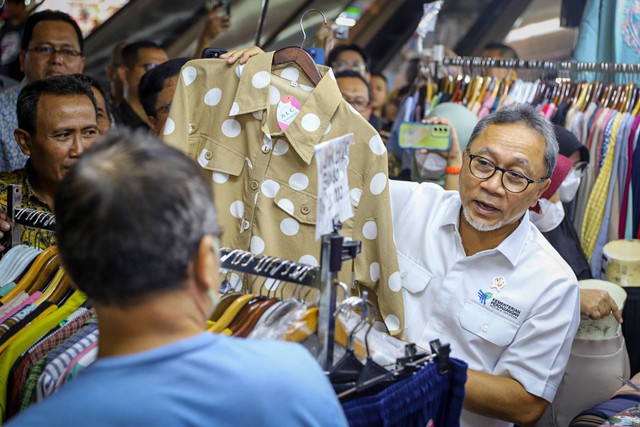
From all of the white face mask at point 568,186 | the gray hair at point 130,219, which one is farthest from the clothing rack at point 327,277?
the white face mask at point 568,186

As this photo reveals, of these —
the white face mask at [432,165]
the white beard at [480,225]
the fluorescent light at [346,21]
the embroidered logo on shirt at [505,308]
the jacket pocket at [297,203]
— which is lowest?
the embroidered logo on shirt at [505,308]

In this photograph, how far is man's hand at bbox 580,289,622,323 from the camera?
2.56 metres

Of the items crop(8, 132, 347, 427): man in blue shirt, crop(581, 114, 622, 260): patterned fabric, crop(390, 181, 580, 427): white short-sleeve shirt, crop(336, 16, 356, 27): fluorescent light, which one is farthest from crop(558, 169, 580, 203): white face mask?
crop(336, 16, 356, 27): fluorescent light

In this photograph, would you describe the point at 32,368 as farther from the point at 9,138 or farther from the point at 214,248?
the point at 9,138

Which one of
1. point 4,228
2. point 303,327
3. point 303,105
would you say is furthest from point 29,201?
point 303,327

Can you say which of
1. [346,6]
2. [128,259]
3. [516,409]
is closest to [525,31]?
[346,6]

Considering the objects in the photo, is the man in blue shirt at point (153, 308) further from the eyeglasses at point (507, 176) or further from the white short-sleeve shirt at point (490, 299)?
the eyeglasses at point (507, 176)

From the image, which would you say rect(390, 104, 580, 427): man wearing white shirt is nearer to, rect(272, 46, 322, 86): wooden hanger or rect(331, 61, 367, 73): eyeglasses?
rect(272, 46, 322, 86): wooden hanger

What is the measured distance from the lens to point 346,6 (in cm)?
639

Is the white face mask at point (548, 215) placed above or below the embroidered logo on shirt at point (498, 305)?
above

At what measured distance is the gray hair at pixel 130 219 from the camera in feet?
3.31

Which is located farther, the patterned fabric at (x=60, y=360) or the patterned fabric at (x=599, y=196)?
the patterned fabric at (x=599, y=196)

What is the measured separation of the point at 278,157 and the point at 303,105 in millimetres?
177

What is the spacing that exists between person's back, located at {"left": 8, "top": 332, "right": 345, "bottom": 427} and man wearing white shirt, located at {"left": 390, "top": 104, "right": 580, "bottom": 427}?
1185 millimetres
